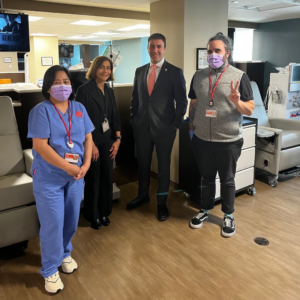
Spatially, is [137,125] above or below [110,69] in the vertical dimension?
below

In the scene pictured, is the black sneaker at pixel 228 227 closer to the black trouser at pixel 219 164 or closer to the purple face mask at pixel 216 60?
the black trouser at pixel 219 164

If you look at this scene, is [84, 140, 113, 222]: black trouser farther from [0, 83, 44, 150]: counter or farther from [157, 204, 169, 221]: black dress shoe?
[0, 83, 44, 150]: counter

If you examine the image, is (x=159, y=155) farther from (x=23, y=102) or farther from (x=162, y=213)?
(x=23, y=102)

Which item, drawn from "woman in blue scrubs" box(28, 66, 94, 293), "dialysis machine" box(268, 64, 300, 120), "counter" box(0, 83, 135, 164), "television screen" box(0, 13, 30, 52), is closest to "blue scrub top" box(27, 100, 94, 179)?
"woman in blue scrubs" box(28, 66, 94, 293)

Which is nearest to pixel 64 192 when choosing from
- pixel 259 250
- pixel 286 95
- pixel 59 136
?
pixel 59 136

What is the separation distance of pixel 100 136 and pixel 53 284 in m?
1.08

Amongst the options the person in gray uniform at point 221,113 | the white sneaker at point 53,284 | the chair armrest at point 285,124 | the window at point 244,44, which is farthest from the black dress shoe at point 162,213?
the window at point 244,44

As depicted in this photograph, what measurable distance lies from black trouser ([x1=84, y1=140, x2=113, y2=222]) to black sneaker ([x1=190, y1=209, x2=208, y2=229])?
72cm

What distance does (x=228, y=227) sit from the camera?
2584 millimetres

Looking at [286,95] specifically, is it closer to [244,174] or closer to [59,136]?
[244,174]

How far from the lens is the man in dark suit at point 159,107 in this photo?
2.64 meters

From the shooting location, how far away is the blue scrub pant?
1.82 meters

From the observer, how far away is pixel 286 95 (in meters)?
5.54

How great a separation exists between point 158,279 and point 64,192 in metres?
0.82
